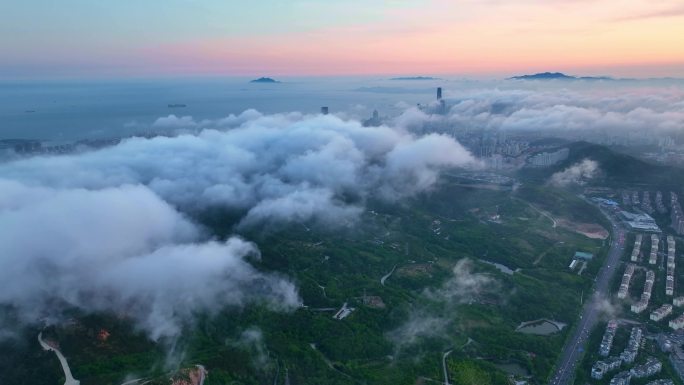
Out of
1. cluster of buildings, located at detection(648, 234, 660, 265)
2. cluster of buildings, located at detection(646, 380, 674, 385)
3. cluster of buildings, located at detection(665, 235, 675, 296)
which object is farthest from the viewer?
cluster of buildings, located at detection(648, 234, 660, 265)

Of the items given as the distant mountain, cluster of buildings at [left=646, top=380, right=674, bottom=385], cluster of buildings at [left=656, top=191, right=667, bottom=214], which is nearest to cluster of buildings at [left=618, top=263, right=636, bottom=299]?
cluster of buildings at [left=646, top=380, right=674, bottom=385]

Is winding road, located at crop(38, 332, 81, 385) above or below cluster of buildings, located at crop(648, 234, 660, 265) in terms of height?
above

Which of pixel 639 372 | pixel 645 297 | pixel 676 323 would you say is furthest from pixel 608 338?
pixel 645 297

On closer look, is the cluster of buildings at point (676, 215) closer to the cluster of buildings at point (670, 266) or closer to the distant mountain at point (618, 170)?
the cluster of buildings at point (670, 266)

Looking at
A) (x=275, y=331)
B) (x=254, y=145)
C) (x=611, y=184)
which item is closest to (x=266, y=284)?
(x=275, y=331)

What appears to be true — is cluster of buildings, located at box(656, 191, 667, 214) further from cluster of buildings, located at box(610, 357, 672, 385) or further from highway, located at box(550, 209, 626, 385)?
cluster of buildings, located at box(610, 357, 672, 385)

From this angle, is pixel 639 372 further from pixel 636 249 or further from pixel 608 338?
pixel 636 249

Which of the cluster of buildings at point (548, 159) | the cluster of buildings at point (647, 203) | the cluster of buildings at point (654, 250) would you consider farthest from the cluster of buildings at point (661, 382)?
the cluster of buildings at point (548, 159)

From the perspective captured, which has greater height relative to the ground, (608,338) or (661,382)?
(608,338)
